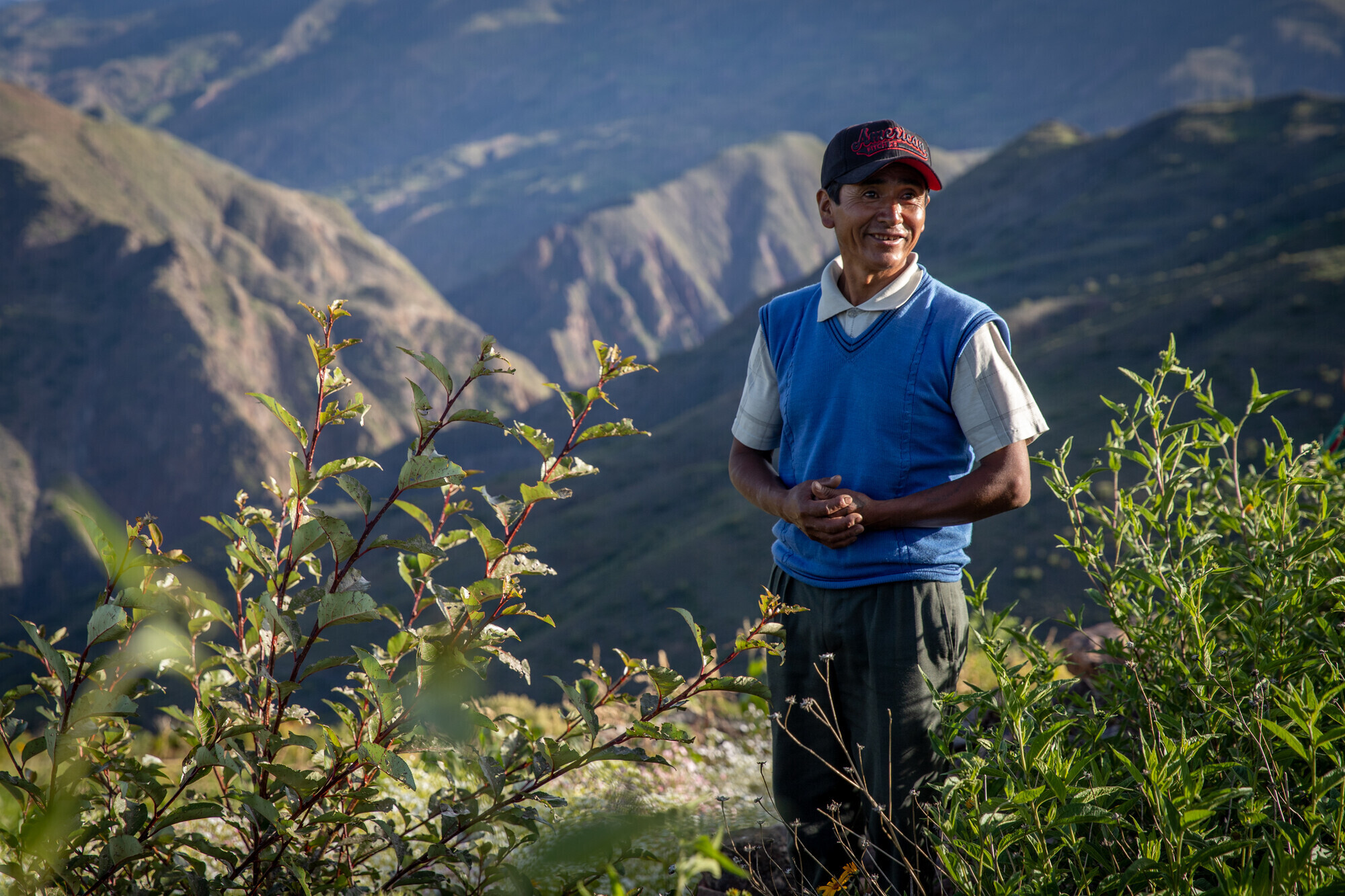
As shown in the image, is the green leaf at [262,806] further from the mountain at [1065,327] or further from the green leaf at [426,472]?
the mountain at [1065,327]

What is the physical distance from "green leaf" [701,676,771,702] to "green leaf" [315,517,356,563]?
2.42 feet

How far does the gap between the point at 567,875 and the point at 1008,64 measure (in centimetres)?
19526

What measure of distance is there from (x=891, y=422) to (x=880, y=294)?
32 cm

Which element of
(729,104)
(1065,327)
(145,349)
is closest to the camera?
(1065,327)

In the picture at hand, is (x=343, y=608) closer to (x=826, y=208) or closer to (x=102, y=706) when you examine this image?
(x=102, y=706)

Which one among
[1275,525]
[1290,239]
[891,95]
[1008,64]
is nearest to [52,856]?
[1275,525]

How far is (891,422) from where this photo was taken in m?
2.14

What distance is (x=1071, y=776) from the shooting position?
1.41m

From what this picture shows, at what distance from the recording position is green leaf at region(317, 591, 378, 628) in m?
1.60

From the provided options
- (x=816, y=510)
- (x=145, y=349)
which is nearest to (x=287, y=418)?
(x=816, y=510)

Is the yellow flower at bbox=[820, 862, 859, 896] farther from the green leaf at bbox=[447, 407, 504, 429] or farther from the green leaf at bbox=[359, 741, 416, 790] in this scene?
the green leaf at bbox=[447, 407, 504, 429]

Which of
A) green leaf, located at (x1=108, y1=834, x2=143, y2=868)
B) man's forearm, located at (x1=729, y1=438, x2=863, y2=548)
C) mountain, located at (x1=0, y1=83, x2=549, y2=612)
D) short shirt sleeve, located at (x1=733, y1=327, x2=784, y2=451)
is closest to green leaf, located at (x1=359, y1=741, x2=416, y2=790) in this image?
green leaf, located at (x1=108, y1=834, x2=143, y2=868)

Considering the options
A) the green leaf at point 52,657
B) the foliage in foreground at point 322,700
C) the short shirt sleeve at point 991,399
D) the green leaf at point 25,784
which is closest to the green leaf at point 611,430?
the foliage in foreground at point 322,700

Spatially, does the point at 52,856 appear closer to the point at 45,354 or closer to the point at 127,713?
the point at 127,713
